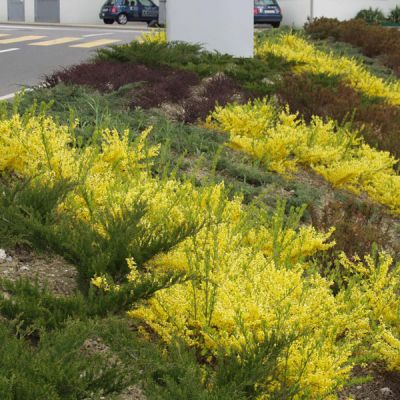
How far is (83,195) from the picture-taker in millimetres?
4145

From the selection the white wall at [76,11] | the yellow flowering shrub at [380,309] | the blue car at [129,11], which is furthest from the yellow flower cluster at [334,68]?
the white wall at [76,11]

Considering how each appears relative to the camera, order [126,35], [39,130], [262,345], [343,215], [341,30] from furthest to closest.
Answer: [126,35] < [341,30] < [343,215] < [39,130] < [262,345]

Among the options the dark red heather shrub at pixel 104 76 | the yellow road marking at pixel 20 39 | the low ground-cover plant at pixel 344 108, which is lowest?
the low ground-cover plant at pixel 344 108

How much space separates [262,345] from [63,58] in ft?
47.7

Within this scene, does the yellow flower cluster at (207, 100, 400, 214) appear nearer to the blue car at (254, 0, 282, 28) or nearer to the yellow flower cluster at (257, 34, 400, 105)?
the yellow flower cluster at (257, 34, 400, 105)

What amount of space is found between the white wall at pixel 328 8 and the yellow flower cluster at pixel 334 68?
21017mm

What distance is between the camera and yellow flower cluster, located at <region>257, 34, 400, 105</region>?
1177 cm

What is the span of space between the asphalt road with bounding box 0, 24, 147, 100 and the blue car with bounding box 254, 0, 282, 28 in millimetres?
10984

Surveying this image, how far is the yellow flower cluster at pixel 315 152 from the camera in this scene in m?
6.92

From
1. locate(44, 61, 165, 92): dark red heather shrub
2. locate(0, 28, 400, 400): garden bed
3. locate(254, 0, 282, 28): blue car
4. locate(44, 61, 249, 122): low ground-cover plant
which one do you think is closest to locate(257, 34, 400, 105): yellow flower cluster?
locate(44, 61, 249, 122): low ground-cover plant

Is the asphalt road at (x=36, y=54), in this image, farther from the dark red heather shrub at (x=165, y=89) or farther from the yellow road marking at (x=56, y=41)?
the dark red heather shrub at (x=165, y=89)

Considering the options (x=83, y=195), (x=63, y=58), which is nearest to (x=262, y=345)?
(x=83, y=195)

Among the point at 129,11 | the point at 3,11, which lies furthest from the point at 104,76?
the point at 3,11

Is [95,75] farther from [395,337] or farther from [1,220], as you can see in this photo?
[395,337]
